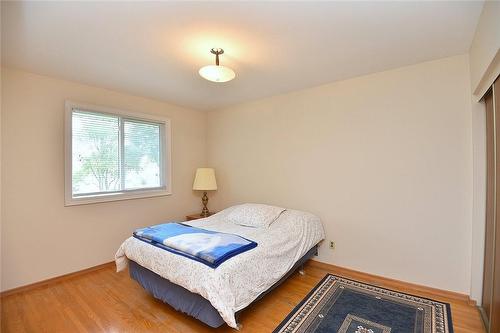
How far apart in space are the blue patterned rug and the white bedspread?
38 cm

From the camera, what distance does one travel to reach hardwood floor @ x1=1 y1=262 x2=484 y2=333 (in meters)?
1.96

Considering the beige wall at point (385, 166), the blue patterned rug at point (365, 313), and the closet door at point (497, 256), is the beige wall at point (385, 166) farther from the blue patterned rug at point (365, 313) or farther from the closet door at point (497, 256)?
the closet door at point (497, 256)

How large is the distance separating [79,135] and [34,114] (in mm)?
474

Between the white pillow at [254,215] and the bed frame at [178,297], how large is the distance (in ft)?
2.05

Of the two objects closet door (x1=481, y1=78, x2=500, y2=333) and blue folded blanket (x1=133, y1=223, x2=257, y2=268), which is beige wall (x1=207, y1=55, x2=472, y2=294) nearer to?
closet door (x1=481, y1=78, x2=500, y2=333)

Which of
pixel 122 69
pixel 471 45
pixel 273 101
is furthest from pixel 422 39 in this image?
pixel 122 69

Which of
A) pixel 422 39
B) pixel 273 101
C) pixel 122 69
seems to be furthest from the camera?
pixel 273 101

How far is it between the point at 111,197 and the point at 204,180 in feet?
4.48

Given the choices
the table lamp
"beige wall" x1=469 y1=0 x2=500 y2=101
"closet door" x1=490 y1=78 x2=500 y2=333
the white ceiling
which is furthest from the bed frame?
"beige wall" x1=469 y1=0 x2=500 y2=101

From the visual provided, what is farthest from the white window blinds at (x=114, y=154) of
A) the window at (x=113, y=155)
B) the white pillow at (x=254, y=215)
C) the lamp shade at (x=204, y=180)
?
the white pillow at (x=254, y=215)

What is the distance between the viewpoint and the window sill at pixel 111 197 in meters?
2.90

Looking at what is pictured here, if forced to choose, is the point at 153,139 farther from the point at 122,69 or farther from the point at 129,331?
the point at 129,331

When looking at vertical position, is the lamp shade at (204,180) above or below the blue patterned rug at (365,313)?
above

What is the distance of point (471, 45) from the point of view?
209 cm
